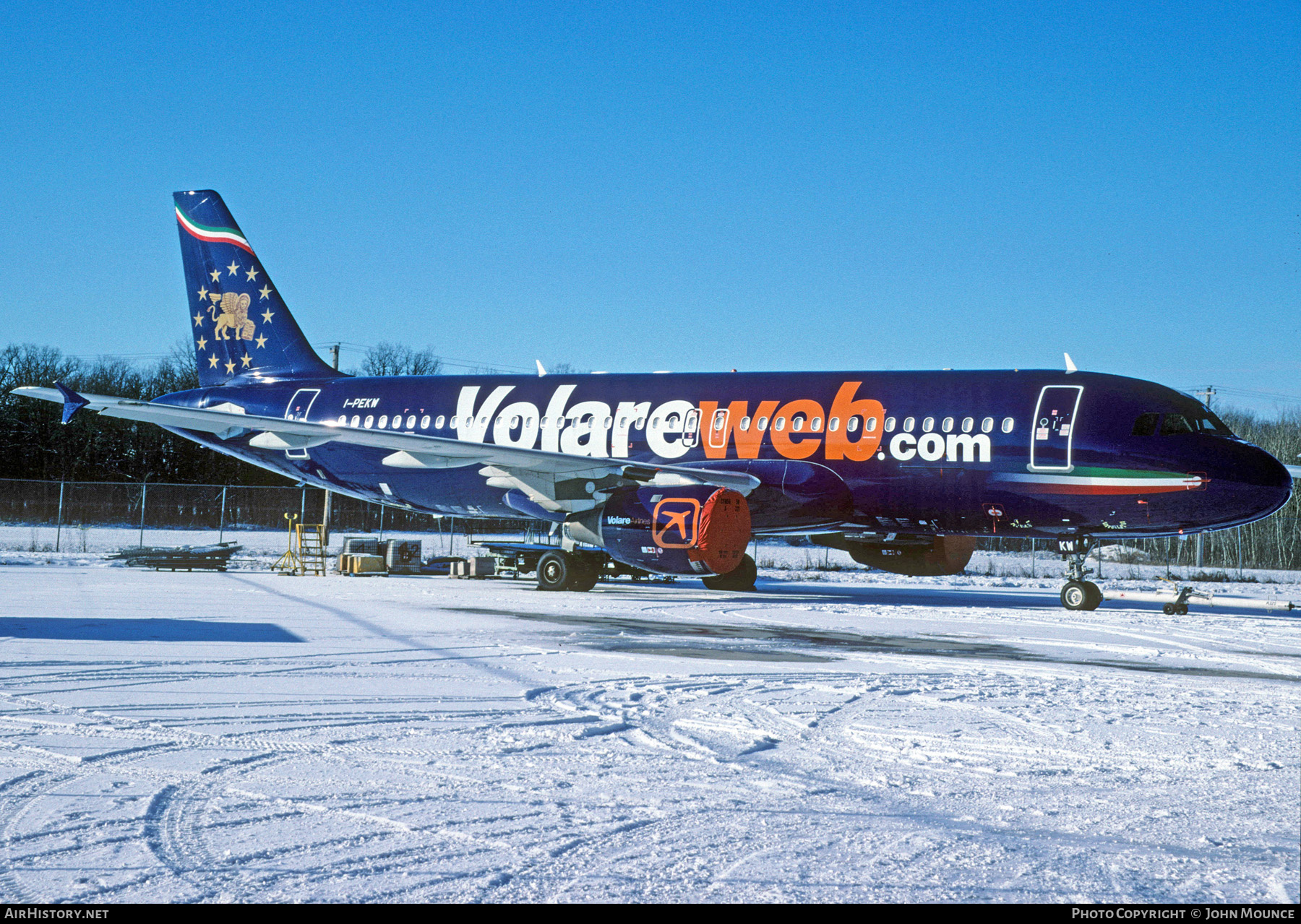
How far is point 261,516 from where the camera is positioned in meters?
43.2

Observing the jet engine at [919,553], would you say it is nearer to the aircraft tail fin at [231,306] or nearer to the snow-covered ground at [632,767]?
the snow-covered ground at [632,767]

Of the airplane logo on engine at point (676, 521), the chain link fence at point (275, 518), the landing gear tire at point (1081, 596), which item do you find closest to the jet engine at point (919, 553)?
the landing gear tire at point (1081, 596)

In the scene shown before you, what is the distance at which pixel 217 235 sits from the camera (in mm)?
22562

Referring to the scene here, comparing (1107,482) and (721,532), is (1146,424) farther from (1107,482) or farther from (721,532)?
(721,532)

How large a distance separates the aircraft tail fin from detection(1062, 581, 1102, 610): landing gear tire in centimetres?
1502

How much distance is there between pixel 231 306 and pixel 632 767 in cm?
2016

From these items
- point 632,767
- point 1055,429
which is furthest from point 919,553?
point 632,767

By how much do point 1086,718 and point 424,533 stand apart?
4252cm

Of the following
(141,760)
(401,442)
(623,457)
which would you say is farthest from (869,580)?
(141,760)

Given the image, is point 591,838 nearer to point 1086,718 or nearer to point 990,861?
point 990,861

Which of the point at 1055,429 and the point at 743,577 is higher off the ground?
the point at 1055,429

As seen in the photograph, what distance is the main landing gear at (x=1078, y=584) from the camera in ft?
50.6

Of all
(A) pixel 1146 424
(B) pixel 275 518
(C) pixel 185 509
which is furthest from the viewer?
(B) pixel 275 518

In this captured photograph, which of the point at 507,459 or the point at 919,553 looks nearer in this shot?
the point at 507,459
